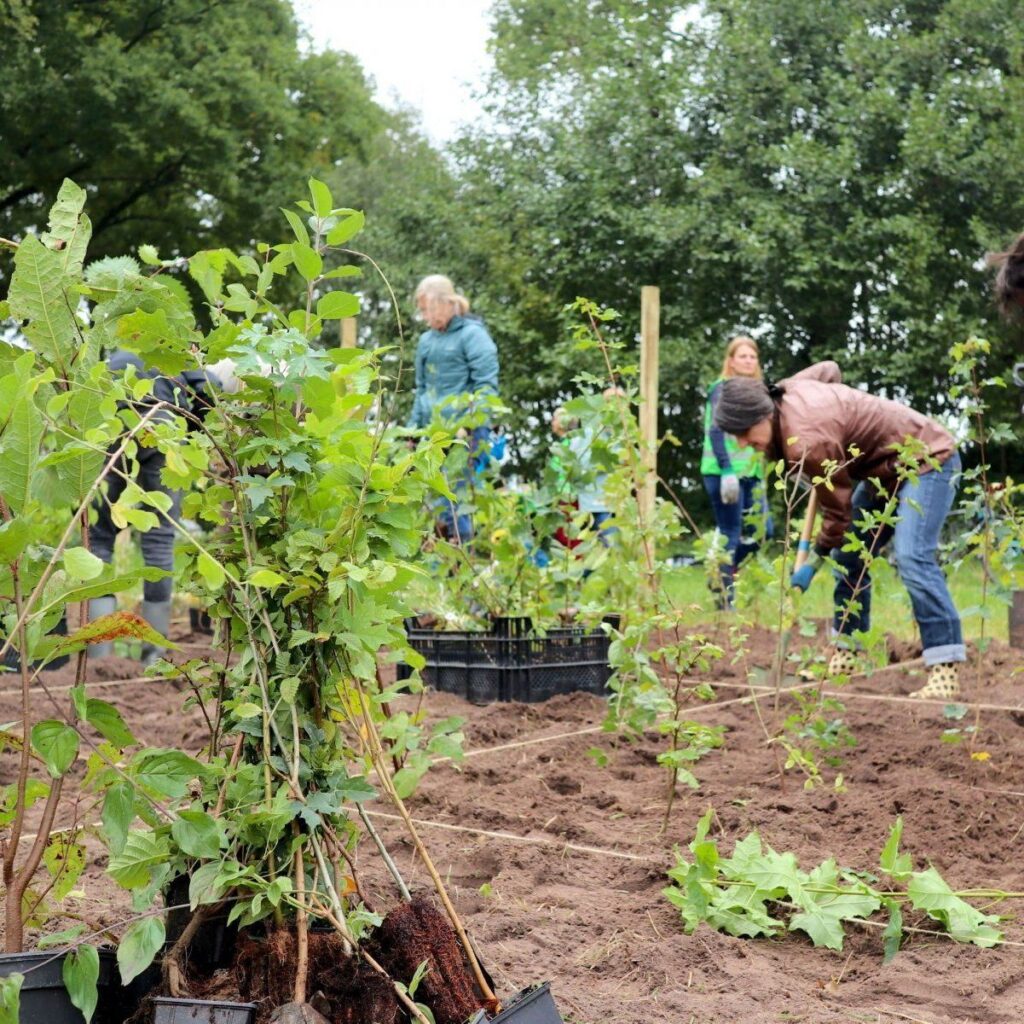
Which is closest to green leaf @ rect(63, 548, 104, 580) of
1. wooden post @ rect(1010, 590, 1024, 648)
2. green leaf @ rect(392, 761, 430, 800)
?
green leaf @ rect(392, 761, 430, 800)

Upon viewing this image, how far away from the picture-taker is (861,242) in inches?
718

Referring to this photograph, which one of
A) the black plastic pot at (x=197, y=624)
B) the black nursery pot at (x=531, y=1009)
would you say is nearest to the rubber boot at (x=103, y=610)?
the black plastic pot at (x=197, y=624)

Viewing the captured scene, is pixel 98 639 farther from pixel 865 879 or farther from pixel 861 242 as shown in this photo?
pixel 861 242

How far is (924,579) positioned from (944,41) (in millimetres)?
16138

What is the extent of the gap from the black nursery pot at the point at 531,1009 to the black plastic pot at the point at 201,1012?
331 millimetres

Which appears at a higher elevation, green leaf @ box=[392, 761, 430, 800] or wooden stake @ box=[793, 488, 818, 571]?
wooden stake @ box=[793, 488, 818, 571]

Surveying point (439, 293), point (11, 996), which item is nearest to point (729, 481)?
point (439, 293)

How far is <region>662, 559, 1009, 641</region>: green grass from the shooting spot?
4273mm

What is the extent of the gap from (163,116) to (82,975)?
70.1 feet

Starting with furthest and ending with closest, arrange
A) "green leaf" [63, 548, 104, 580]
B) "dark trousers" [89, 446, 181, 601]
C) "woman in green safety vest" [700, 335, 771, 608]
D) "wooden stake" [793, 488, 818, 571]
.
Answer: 1. "woman in green safety vest" [700, 335, 771, 608]
2. "dark trousers" [89, 446, 181, 601]
3. "wooden stake" [793, 488, 818, 571]
4. "green leaf" [63, 548, 104, 580]

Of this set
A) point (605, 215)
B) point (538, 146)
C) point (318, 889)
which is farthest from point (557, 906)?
point (538, 146)

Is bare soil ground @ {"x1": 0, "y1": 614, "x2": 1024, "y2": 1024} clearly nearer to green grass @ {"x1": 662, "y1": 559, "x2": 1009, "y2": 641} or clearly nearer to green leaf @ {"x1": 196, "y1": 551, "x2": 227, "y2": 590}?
green grass @ {"x1": 662, "y1": 559, "x2": 1009, "y2": 641}

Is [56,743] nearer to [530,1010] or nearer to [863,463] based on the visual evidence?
[530,1010]

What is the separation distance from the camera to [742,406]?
4.62m
